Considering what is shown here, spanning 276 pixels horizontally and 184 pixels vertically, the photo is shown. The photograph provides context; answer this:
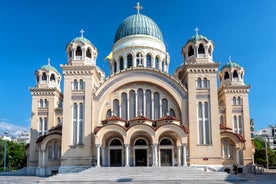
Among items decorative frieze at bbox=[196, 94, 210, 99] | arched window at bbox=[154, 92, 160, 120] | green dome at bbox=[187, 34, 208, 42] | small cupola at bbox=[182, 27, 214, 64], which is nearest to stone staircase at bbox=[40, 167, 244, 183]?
arched window at bbox=[154, 92, 160, 120]

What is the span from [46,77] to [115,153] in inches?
611

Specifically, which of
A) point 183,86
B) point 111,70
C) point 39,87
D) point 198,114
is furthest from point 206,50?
point 39,87

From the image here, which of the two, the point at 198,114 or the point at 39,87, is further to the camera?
the point at 39,87

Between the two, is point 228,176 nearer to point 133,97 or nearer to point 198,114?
point 198,114

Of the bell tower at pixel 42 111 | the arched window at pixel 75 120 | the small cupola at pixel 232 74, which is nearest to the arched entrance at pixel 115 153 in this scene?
the arched window at pixel 75 120

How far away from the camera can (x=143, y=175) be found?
27.7m

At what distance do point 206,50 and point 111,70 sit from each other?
14.0 metres

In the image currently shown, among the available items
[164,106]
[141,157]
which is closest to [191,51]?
[164,106]

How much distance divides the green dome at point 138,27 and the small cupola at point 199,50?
7.71 m

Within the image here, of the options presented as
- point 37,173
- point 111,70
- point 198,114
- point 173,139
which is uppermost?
point 111,70

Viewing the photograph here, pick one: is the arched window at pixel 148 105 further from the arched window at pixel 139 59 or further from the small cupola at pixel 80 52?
the small cupola at pixel 80 52

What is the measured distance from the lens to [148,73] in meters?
36.0

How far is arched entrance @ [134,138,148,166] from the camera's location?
111 ft

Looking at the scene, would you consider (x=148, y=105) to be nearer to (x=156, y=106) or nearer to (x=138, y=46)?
(x=156, y=106)
